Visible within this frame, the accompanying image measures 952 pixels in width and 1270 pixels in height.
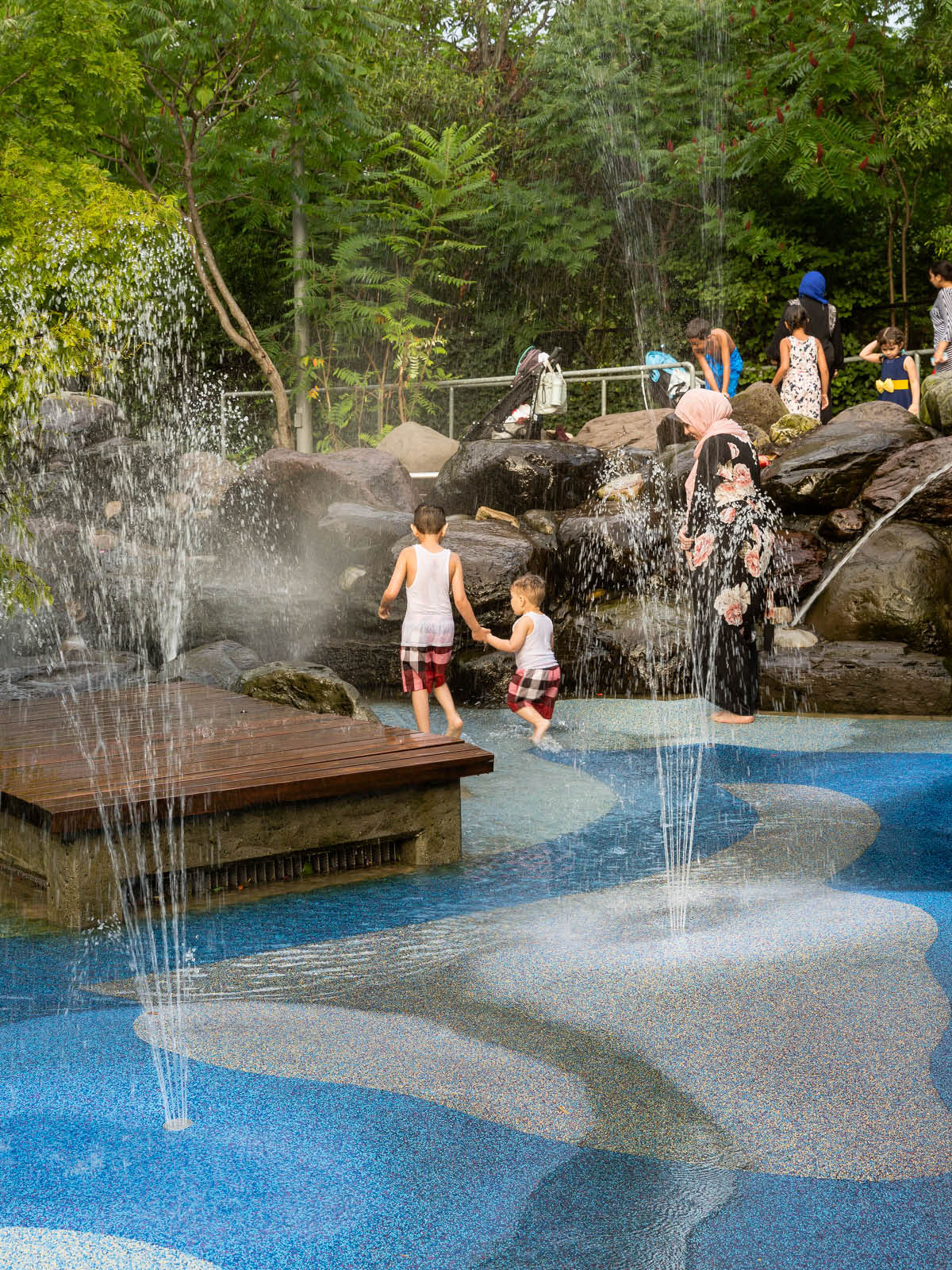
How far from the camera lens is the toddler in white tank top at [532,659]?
26.3 ft

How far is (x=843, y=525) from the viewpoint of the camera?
448 inches

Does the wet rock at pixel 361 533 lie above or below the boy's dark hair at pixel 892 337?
below

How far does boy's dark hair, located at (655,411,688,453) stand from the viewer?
13.6 meters

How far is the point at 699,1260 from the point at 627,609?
8814 mm

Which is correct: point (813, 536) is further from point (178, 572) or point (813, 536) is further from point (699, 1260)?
point (699, 1260)

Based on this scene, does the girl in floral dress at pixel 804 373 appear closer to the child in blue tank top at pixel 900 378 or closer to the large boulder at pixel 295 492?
the child in blue tank top at pixel 900 378

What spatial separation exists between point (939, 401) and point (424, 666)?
7122mm

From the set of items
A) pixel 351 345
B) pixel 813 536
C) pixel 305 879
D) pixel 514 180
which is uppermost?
pixel 514 180

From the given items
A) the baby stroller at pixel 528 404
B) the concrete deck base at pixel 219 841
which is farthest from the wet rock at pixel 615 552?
the concrete deck base at pixel 219 841

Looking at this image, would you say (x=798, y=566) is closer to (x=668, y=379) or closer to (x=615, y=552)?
(x=615, y=552)

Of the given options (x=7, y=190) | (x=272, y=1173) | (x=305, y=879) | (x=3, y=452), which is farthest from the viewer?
(x=3, y=452)

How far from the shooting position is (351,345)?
71.1 ft

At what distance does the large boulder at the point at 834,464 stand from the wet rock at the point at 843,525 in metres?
0.22

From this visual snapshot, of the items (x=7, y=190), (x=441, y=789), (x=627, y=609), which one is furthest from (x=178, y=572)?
(x=441, y=789)
